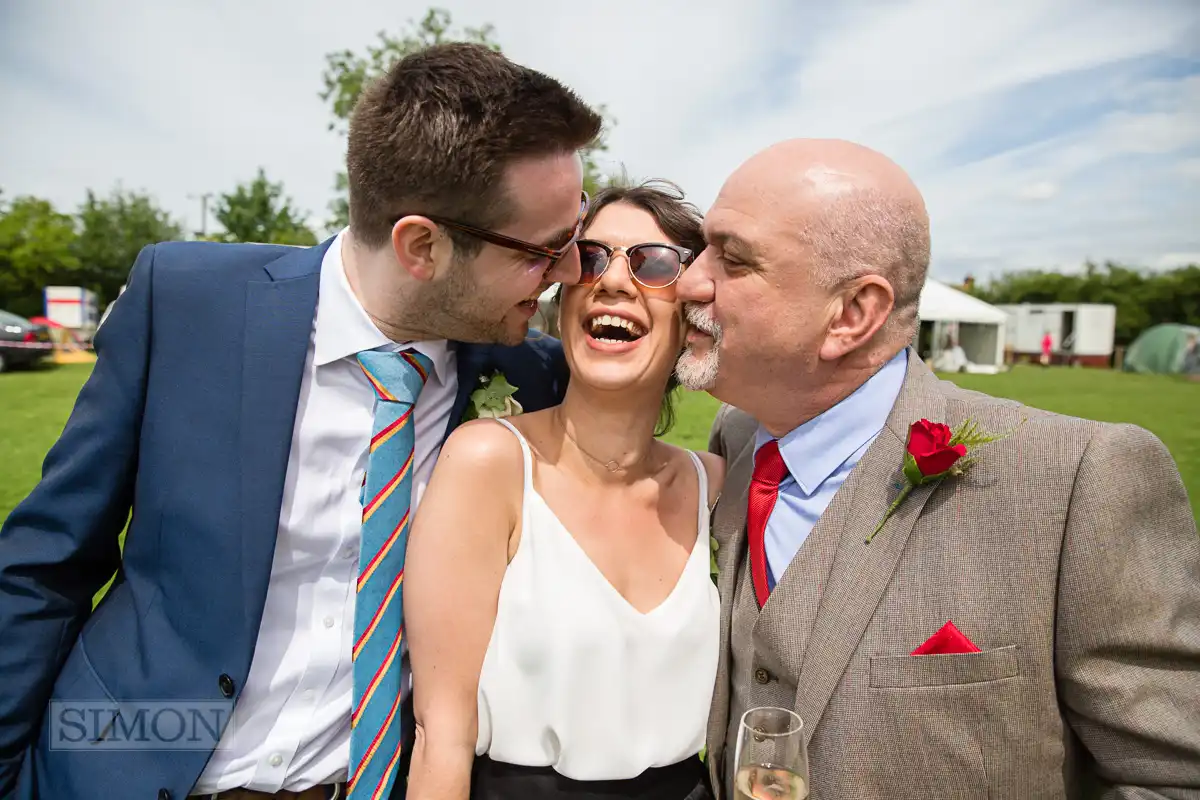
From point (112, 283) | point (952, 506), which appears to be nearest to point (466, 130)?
point (952, 506)

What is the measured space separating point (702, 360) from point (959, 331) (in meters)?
40.9

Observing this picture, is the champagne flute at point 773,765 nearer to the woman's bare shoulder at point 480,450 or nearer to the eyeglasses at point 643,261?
the woman's bare shoulder at point 480,450

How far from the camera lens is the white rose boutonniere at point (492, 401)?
8.77 feet

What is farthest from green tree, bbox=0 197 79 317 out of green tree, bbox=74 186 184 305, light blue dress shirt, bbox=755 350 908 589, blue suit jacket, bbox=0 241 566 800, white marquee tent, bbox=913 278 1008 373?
light blue dress shirt, bbox=755 350 908 589

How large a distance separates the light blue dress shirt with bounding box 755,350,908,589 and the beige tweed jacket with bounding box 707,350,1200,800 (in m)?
0.18

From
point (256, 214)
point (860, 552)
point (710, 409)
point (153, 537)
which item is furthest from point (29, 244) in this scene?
point (860, 552)

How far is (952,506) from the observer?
216 cm

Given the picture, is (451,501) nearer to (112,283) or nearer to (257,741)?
(257,741)

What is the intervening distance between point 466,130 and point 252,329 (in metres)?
0.93

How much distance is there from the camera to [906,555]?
2.17 metres

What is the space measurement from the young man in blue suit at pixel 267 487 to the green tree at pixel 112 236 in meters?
52.7

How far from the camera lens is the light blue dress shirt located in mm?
2404

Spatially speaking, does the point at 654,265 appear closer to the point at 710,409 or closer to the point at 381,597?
the point at 381,597

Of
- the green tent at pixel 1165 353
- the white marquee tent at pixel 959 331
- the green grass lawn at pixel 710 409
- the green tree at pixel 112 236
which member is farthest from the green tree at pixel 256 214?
the green tent at pixel 1165 353
